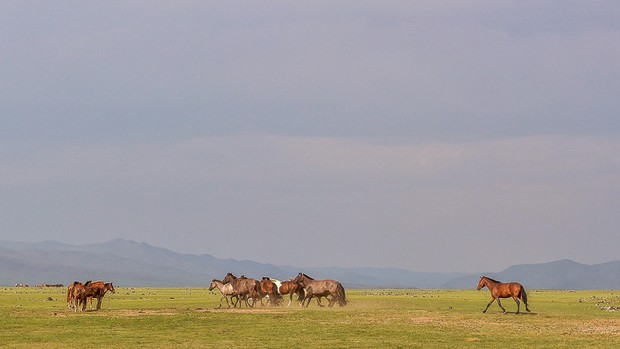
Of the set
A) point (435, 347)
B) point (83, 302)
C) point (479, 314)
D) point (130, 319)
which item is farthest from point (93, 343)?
point (479, 314)

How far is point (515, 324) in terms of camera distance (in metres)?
45.0

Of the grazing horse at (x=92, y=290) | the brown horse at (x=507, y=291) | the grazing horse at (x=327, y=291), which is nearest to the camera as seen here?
the brown horse at (x=507, y=291)

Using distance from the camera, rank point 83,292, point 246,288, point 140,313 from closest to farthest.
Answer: point 140,313, point 83,292, point 246,288

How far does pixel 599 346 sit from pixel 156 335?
61.6ft

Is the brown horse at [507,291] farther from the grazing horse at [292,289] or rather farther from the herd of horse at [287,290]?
the grazing horse at [292,289]

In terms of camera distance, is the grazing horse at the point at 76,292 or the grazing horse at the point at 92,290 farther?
the grazing horse at the point at 92,290

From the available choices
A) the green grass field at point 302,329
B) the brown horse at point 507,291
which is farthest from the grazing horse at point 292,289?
the brown horse at point 507,291

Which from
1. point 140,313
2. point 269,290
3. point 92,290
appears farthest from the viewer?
point 269,290

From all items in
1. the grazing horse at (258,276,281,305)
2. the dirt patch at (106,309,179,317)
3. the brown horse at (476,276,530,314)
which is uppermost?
the grazing horse at (258,276,281,305)

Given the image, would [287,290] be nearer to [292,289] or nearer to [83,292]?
[292,289]

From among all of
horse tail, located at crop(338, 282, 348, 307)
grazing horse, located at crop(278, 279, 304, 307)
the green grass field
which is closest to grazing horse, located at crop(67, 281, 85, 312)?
the green grass field

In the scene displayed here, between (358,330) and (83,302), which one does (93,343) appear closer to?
(358,330)

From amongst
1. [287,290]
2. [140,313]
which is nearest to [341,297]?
[287,290]

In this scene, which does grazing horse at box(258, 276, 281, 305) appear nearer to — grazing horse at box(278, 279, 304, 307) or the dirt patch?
grazing horse at box(278, 279, 304, 307)
